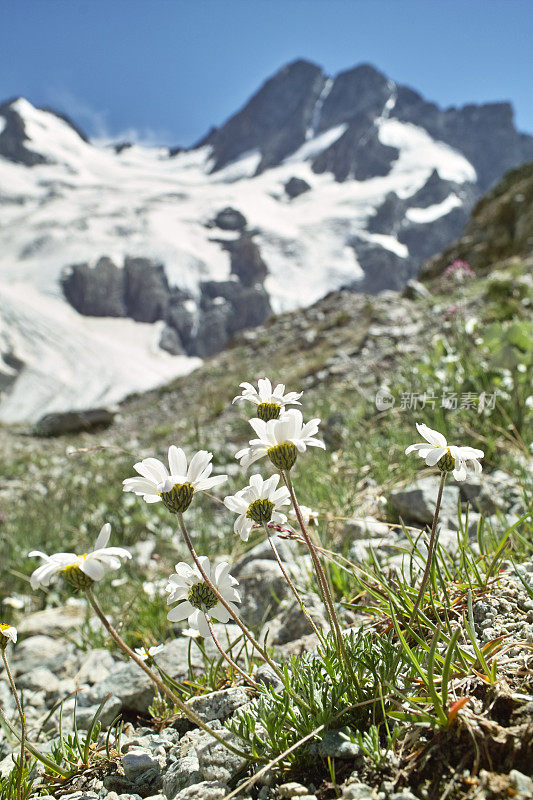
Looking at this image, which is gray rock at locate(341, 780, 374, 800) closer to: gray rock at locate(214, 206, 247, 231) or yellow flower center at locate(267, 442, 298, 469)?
yellow flower center at locate(267, 442, 298, 469)

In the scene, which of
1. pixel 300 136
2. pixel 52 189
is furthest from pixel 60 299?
pixel 300 136

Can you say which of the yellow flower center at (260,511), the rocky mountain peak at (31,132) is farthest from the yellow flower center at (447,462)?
the rocky mountain peak at (31,132)

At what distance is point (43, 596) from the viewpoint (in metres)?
3.56

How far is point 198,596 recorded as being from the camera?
1.16 m

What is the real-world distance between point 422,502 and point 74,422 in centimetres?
1382

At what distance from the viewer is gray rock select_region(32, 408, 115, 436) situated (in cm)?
1390

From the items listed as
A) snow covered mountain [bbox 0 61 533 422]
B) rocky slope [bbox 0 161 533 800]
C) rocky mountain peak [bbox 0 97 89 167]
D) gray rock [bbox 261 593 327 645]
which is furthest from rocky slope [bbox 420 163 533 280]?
rocky mountain peak [bbox 0 97 89 167]

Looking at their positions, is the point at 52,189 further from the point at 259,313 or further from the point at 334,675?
the point at 334,675

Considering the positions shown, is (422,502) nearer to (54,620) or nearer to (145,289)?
(54,620)

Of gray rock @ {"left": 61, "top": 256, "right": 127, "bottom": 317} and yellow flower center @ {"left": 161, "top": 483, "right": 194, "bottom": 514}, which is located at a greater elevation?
gray rock @ {"left": 61, "top": 256, "right": 127, "bottom": 317}

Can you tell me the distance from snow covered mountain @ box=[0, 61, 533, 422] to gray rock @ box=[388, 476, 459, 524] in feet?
116

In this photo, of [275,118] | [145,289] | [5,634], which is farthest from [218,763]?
[275,118]

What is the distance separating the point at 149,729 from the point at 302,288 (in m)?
76.1

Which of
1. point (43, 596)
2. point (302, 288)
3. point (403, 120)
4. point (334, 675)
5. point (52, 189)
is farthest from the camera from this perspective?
point (403, 120)
